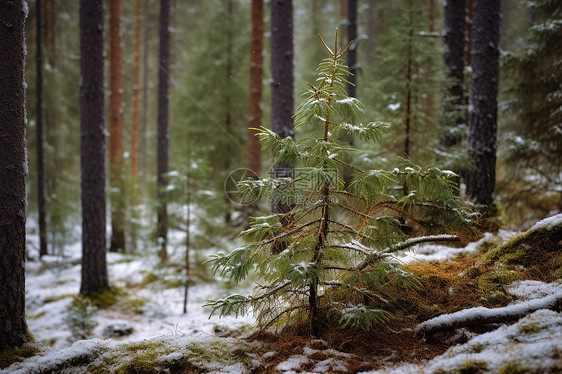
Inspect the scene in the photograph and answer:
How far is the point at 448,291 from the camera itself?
3863 millimetres

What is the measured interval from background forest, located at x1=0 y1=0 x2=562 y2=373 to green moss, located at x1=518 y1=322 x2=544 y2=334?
0.14 metres

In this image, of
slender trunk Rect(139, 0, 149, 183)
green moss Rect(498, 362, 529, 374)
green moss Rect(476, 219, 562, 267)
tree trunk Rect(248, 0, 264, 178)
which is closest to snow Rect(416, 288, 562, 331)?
green moss Rect(498, 362, 529, 374)

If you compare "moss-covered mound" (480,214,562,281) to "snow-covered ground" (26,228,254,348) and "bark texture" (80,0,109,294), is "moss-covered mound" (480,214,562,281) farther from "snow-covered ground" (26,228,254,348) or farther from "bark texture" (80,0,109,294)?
"bark texture" (80,0,109,294)

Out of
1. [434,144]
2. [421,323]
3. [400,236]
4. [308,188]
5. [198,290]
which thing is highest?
[434,144]

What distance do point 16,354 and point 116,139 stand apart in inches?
406

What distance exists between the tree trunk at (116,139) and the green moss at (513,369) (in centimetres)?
1217

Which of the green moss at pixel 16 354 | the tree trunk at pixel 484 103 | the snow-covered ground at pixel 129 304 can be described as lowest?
the snow-covered ground at pixel 129 304

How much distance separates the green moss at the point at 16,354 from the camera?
3527 millimetres

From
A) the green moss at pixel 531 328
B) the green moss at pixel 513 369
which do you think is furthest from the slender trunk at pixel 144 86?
the green moss at pixel 513 369

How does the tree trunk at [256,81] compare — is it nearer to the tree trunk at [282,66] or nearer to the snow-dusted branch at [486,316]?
the tree trunk at [282,66]

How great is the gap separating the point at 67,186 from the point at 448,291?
53.1 feet

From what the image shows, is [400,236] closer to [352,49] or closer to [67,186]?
[352,49]

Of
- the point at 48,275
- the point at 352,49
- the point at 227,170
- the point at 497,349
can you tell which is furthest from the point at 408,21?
the point at 48,275

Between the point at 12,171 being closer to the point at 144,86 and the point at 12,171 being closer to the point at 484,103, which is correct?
the point at 484,103
